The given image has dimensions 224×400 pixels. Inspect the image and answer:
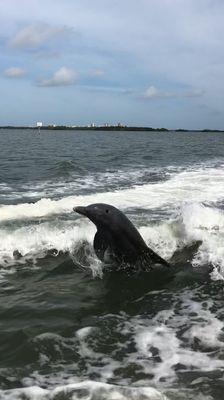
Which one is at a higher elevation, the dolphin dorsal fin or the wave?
the dolphin dorsal fin

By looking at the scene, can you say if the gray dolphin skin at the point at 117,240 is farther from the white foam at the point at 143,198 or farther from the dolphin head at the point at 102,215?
the white foam at the point at 143,198

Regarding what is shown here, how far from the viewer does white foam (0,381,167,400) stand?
4.36 metres

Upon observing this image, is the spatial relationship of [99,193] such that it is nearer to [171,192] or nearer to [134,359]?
[171,192]

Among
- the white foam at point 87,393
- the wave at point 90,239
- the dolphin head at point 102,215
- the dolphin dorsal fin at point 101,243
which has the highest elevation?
the dolphin head at point 102,215

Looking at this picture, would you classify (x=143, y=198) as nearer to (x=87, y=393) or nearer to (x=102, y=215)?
(x=102, y=215)

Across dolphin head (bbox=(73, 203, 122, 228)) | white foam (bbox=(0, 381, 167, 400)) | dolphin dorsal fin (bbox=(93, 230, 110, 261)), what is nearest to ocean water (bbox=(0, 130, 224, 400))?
white foam (bbox=(0, 381, 167, 400))

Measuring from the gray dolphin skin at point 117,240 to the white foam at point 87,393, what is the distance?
3734mm

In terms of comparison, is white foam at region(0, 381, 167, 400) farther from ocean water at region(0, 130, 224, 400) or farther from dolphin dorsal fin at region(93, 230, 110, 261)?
dolphin dorsal fin at region(93, 230, 110, 261)

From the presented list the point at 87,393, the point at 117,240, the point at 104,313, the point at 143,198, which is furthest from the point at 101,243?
the point at 143,198

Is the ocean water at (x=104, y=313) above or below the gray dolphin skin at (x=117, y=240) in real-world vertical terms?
below

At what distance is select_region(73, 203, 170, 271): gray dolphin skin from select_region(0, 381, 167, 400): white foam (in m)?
3.73

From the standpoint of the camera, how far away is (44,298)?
7188 millimetres

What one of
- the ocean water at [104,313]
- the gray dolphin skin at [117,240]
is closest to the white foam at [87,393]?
the ocean water at [104,313]

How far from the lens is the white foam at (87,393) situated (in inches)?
172
